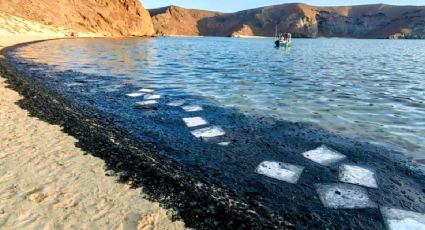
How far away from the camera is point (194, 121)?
11.5m

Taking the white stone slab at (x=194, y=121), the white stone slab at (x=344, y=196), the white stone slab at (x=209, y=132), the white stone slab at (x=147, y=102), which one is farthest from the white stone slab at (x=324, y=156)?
the white stone slab at (x=147, y=102)

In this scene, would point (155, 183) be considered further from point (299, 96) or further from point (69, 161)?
point (299, 96)

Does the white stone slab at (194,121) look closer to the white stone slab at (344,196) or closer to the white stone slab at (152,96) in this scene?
the white stone slab at (152,96)

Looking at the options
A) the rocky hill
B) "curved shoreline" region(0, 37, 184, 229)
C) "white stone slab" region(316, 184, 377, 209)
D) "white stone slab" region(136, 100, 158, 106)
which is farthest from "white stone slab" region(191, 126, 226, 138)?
the rocky hill

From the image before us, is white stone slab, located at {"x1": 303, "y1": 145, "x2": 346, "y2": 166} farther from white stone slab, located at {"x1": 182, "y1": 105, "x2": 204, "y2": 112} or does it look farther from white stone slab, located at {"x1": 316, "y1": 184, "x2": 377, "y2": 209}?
white stone slab, located at {"x1": 182, "y1": 105, "x2": 204, "y2": 112}

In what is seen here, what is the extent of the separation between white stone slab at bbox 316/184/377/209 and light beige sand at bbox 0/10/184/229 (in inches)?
113

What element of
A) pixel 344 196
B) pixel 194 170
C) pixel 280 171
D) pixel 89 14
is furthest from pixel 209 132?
pixel 89 14

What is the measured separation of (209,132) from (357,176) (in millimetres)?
4358

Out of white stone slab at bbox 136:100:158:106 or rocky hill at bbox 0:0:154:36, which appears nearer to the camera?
white stone slab at bbox 136:100:158:106

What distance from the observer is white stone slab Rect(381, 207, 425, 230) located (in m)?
5.46

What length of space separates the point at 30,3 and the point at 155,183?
103 meters

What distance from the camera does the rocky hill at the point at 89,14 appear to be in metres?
88.0

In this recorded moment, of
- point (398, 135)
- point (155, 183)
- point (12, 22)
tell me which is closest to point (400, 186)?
point (398, 135)

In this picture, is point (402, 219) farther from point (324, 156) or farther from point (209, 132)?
point (209, 132)
